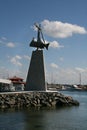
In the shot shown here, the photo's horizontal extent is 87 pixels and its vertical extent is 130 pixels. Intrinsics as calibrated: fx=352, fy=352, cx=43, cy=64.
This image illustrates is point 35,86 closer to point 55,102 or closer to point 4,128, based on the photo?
point 55,102

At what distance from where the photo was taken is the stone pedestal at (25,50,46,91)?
202 ft

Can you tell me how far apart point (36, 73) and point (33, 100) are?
705cm

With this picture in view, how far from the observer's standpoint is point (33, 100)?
5591 centimetres

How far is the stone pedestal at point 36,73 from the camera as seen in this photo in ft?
202

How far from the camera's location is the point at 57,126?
3478 cm

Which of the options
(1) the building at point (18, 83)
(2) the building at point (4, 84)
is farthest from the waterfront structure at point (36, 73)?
(1) the building at point (18, 83)

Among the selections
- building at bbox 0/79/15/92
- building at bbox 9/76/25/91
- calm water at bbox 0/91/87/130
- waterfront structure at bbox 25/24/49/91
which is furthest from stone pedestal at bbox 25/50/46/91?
building at bbox 9/76/25/91

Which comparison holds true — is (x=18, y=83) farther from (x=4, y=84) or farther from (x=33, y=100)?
(x=33, y=100)

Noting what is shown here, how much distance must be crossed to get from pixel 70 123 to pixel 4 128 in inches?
299

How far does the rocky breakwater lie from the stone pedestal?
3.24m

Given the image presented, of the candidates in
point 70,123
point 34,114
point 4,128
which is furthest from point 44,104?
point 4,128

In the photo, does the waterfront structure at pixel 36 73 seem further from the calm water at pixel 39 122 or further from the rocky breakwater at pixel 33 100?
the calm water at pixel 39 122

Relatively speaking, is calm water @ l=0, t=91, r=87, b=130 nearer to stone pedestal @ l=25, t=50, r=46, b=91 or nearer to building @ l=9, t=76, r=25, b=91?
stone pedestal @ l=25, t=50, r=46, b=91

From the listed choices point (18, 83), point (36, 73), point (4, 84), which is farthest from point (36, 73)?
point (18, 83)
